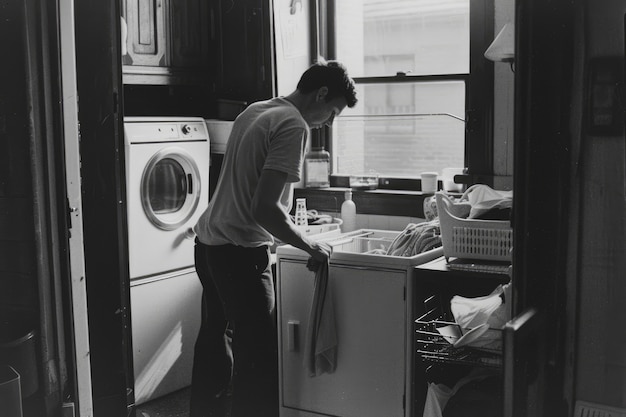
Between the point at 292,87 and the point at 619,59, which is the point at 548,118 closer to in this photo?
the point at 619,59

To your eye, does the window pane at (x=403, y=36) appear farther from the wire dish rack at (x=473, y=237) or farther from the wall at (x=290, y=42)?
the wire dish rack at (x=473, y=237)

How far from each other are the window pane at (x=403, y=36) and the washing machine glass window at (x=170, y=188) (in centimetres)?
117

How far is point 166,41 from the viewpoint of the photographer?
166 inches

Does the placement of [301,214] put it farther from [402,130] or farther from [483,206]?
[483,206]

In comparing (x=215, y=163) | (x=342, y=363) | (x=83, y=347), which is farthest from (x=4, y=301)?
(x=215, y=163)

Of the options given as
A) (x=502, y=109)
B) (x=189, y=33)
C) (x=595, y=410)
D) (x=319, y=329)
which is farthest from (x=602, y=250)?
(x=189, y=33)

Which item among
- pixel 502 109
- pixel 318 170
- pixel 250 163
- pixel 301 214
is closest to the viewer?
pixel 250 163

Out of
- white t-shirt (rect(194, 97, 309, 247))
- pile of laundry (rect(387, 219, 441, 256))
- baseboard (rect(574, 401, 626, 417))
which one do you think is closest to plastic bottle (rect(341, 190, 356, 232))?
pile of laundry (rect(387, 219, 441, 256))

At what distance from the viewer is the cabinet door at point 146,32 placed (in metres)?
4.01

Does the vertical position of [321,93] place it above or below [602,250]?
above

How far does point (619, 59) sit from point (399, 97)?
319 cm

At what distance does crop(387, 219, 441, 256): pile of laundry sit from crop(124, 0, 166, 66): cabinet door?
1704 mm

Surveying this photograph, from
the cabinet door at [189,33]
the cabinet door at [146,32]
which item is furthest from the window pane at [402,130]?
the cabinet door at [146,32]

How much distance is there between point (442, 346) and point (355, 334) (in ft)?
1.16
